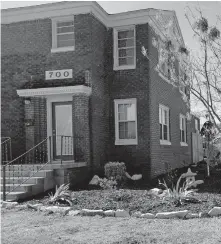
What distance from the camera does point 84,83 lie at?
14.8 meters

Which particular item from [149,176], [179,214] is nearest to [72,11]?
[149,176]

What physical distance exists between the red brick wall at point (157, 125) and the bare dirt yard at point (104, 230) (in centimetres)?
687

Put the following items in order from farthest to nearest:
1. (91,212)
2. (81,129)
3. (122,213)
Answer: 1. (81,129)
2. (91,212)
3. (122,213)

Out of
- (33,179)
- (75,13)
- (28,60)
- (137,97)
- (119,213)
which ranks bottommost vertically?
(119,213)

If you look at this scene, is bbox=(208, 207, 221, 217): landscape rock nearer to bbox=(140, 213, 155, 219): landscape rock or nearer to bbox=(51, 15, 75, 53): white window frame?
bbox=(140, 213, 155, 219): landscape rock

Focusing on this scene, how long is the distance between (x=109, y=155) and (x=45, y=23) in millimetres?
5775

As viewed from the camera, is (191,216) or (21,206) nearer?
(191,216)

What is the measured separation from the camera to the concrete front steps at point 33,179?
1156cm

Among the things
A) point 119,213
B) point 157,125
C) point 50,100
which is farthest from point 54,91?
point 119,213

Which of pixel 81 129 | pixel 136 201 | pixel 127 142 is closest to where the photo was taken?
pixel 136 201

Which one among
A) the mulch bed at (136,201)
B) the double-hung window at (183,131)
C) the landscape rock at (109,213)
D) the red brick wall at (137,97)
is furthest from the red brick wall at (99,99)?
the double-hung window at (183,131)

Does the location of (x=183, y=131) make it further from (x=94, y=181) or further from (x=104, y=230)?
(x=104, y=230)

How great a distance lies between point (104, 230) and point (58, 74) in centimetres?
873

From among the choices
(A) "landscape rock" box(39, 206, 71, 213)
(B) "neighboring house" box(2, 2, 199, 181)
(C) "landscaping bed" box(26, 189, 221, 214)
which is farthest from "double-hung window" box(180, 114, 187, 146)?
(A) "landscape rock" box(39, 206, 71, 213)
